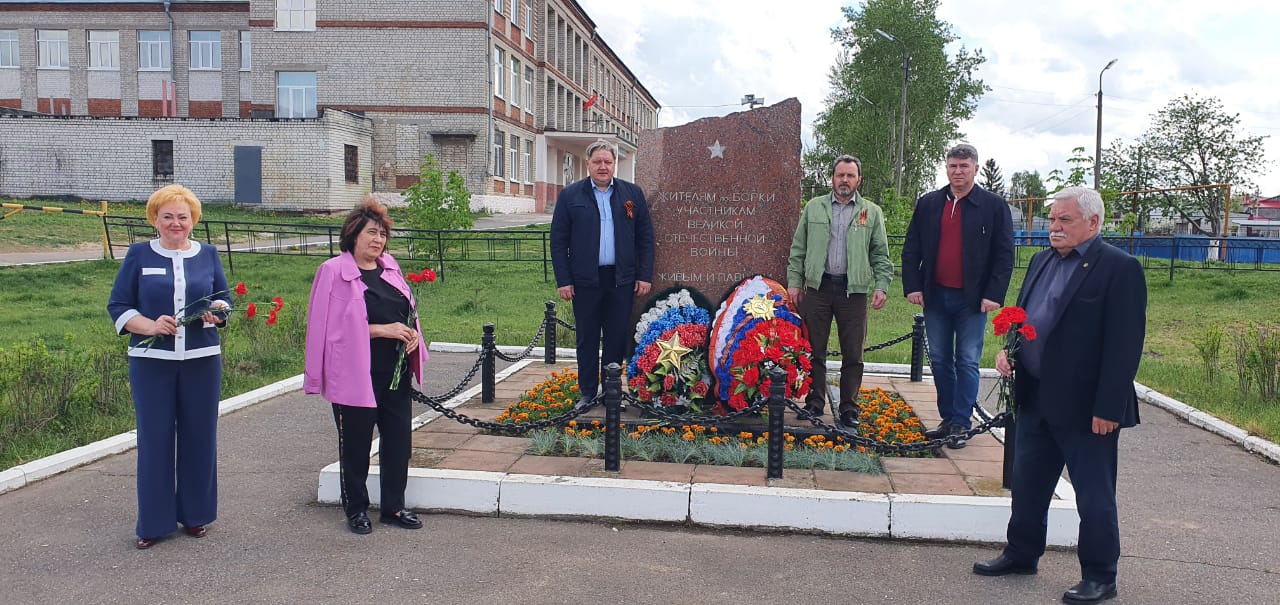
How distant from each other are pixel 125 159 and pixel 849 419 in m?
31.5

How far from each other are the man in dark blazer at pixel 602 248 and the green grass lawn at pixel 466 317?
3600 mm

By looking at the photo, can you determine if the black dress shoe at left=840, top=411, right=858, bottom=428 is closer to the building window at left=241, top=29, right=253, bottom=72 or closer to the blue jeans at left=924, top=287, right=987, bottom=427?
the blue jeans at left=924, top=287, right=987, bottom=427

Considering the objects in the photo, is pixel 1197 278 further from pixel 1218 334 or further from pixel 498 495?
pixel 498 495

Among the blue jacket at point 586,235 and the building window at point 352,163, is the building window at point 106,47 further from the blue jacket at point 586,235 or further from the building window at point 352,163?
the blue jacket at point 586,235

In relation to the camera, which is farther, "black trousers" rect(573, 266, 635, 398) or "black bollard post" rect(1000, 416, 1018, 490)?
"black trousers" rect(573, 266, 635, 398)

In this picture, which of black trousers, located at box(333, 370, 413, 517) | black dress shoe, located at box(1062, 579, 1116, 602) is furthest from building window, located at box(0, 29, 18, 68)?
black dress shoe, located at box(1062, 579, 1116, 602)

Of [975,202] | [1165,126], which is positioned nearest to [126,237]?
[975,202]

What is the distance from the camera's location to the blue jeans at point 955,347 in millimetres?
5855

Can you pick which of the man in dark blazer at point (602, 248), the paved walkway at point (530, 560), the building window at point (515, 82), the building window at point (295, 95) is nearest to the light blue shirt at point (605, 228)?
the man in dark blazer at point (602, 248)

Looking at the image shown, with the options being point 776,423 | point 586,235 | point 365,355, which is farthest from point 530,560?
point 586,235

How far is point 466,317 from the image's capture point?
43.9 feet

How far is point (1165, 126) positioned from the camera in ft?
116

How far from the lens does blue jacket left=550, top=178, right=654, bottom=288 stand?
6.20 meters

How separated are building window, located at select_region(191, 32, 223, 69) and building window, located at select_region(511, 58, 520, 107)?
12.5 meters
